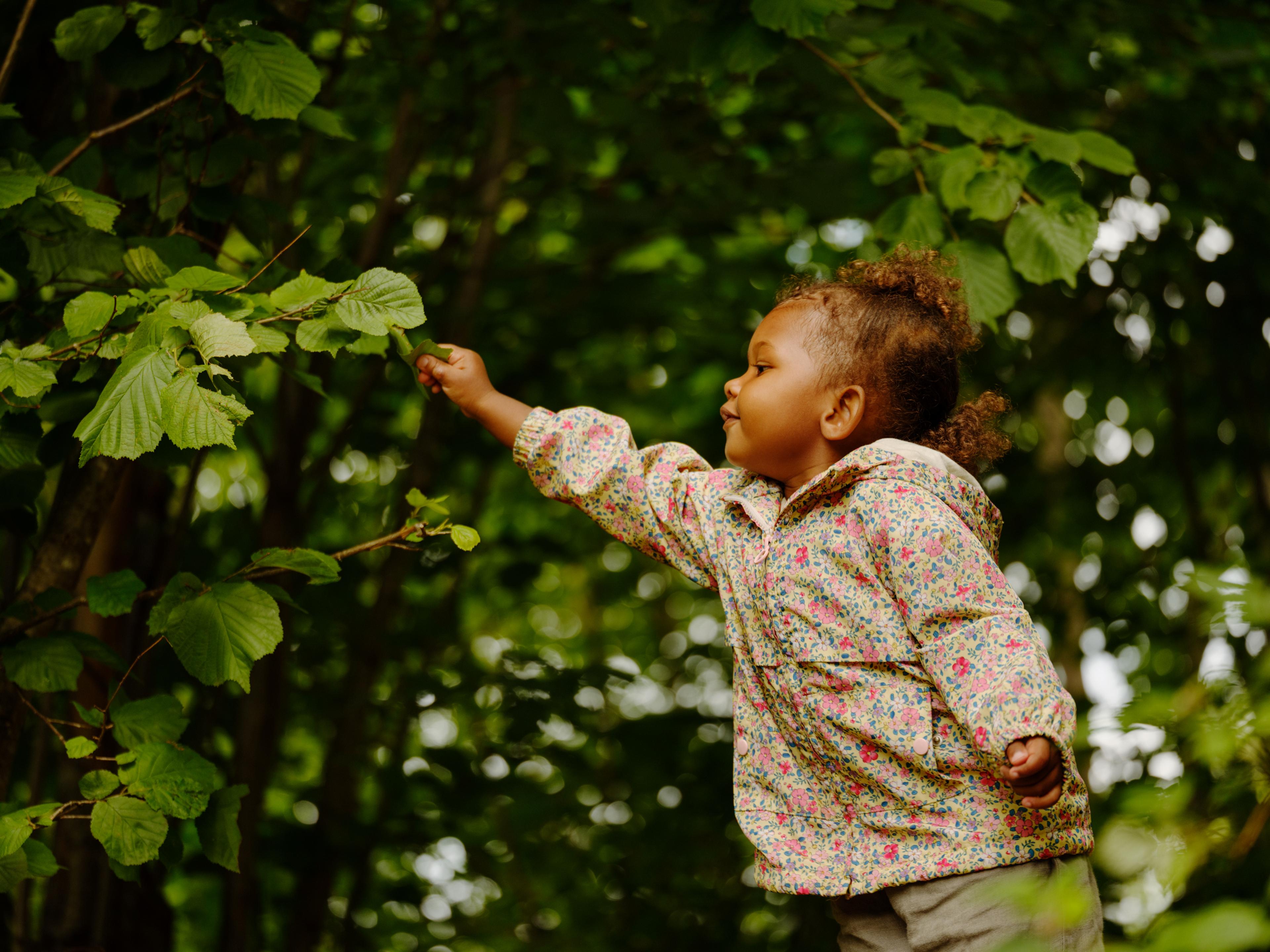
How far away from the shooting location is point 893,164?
217cm

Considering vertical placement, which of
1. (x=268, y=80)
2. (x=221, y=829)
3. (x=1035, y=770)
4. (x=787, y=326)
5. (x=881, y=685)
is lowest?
(x=221, y=829)

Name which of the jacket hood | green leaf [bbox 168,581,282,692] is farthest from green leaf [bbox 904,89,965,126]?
green leaf [bbox 168,581,282,692]

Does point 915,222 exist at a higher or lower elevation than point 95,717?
higher

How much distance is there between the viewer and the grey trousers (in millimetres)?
1421

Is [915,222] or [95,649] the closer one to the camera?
[95,649]

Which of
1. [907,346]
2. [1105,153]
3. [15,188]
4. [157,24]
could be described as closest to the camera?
[15,188]

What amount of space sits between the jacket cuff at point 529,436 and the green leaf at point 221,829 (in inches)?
25.7

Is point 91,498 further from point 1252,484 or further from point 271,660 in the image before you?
point 1252,484

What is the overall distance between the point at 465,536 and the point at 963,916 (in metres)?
0.82

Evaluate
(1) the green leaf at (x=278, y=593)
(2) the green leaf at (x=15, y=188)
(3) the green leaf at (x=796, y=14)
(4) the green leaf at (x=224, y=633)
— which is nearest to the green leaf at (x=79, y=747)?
(4) the green leaf at (x=224, y=633)

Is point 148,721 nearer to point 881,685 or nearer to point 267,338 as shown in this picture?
point 267,338

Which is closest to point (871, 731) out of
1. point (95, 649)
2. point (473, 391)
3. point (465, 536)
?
point (465, 536)

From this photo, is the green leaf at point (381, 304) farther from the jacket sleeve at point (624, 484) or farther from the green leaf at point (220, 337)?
the jacket sleeve at point (624, 484)

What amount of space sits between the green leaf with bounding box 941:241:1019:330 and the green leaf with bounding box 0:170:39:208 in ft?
4.81
